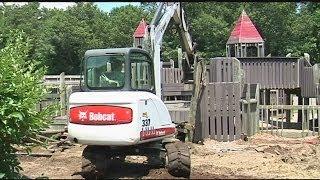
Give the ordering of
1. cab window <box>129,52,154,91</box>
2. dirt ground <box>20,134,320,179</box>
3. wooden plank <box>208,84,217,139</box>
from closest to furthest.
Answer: cab window <box>129,52,154,91</box> < dirt ground <box>20,134,320,179</box> < wooden plank <box>208,84,217,139</box>

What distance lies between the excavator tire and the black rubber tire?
1255 mm

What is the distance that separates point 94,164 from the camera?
409 inches

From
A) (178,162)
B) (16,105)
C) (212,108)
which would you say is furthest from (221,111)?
(16,105)

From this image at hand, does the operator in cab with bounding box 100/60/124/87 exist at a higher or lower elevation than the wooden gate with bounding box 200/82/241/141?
higher

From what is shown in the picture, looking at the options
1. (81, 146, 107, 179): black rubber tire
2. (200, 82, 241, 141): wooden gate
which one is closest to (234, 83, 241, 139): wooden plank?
(200, 82, 241, 141): wooden gate

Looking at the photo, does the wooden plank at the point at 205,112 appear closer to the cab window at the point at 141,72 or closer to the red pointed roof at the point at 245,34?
the cab window at the point at 141,72

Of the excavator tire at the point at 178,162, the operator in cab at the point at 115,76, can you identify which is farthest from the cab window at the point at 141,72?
the excavator tire at the point at 178,162

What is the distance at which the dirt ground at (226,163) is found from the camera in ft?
36.4

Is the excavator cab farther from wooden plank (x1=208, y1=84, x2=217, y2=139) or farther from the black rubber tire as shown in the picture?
wooden plank (x1=208, y1=84, x2=217, y2=139)

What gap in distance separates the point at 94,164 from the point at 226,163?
3817 millimetres

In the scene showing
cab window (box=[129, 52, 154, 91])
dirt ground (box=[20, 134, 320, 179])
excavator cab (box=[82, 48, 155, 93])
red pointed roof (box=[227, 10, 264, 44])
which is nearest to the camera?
excavator cab (box=[82, 48, 155, 93])

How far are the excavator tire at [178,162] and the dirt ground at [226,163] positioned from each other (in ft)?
0.65

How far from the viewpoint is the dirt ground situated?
36.4 ft

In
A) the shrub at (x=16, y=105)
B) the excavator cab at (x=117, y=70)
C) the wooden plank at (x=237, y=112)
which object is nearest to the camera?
the shrub at (x=16, y=105)
